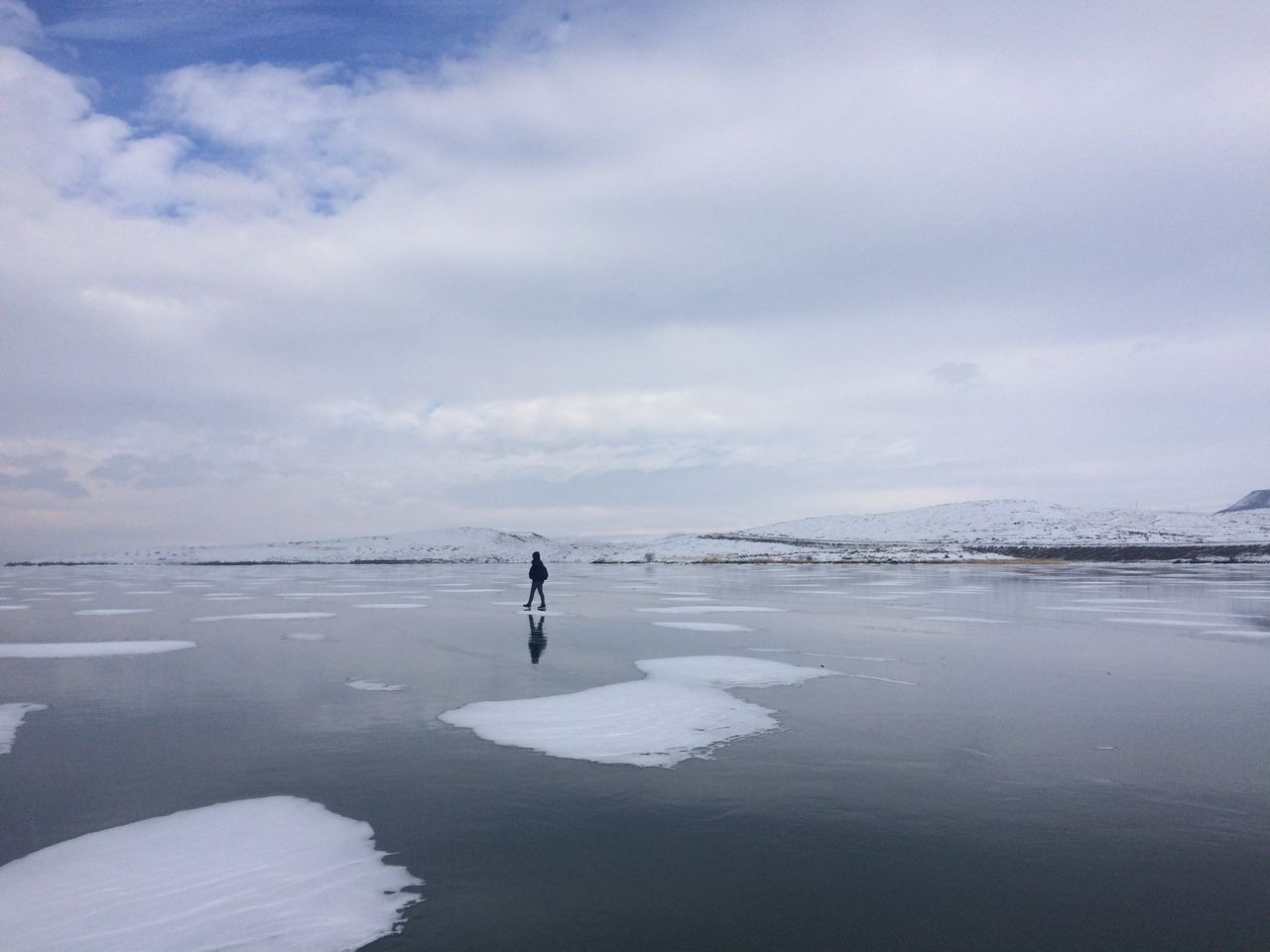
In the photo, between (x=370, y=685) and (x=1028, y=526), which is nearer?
(x=370, y=685)

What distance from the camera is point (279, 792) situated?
6.38 m

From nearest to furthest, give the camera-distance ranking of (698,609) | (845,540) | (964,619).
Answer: (964,619), (698,609), (845,540)

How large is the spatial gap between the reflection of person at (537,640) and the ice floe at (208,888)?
753 cm

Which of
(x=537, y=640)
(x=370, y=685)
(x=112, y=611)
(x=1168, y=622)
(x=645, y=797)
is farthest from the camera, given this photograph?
(x=112, y=611)

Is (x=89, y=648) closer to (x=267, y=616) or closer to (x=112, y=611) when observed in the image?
(x=267, y=616)

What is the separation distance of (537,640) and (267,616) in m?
9.65

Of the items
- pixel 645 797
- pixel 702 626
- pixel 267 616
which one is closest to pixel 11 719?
pixel 645 797

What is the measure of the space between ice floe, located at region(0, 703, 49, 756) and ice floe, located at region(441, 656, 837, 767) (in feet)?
14.1

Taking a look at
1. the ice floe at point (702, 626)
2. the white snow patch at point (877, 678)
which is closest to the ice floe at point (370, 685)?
the white snow patch at point (877, 678)

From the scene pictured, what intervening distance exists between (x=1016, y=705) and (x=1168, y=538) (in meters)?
93.3

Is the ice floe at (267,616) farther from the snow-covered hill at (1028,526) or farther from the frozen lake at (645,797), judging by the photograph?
the snow-covered hill at (1028,526)

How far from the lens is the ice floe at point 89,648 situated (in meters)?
14.0

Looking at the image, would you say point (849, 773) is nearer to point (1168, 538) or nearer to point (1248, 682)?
point (1248, 682)

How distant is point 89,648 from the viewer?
14.8 meters
